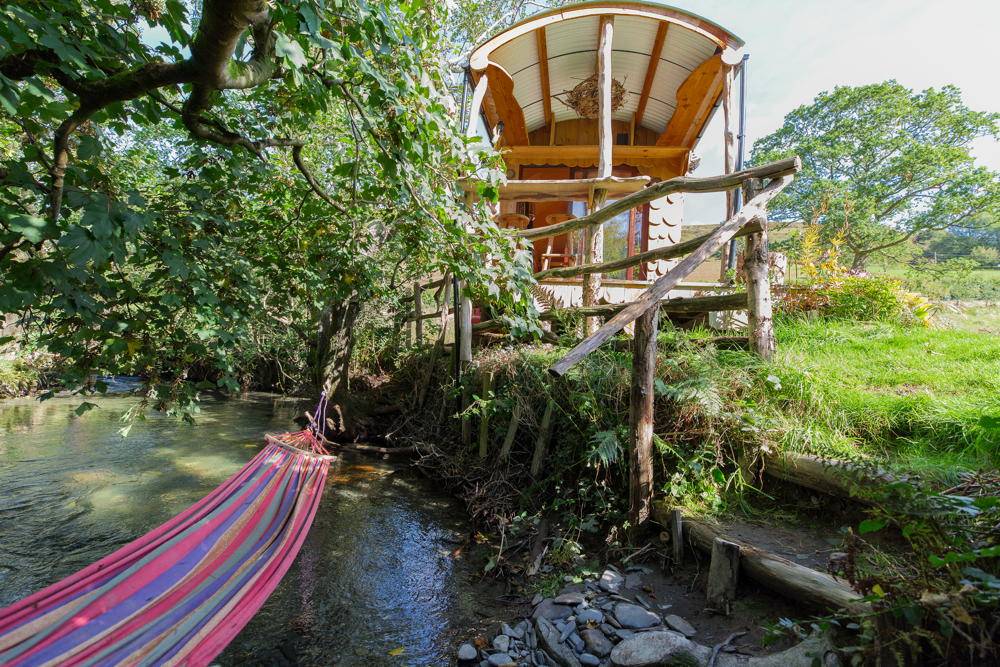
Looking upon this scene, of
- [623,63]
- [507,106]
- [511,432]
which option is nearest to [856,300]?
[511,432]

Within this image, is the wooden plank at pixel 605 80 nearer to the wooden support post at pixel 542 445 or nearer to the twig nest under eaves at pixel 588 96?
the twig nest under eaves at pixel 588 96

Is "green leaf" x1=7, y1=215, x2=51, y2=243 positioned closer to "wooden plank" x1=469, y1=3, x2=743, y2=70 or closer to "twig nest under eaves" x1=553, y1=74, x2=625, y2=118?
"wooden plank" x1=469, y1=3, x2=743, y2=70

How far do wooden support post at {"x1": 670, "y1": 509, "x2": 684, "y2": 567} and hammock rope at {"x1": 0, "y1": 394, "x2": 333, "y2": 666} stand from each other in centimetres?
204

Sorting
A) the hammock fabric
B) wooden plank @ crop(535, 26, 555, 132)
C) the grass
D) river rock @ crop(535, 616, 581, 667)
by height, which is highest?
wooden plank @ crop(535, 26, 555, 132)

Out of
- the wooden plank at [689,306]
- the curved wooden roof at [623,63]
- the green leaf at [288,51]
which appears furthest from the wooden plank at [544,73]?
the green leaf at [288,51]

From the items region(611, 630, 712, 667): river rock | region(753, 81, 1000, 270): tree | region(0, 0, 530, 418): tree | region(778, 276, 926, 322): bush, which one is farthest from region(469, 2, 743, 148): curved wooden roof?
region(753, 81, 1000, 270): tree

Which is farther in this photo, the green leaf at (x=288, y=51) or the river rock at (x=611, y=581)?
the river rock at (x=611, y=581)

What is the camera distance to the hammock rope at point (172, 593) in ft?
5.87

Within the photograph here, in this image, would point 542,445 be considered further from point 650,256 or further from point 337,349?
point 337,349

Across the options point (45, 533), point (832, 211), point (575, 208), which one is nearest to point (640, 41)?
point (575, 208)

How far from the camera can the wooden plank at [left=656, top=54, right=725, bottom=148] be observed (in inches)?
246

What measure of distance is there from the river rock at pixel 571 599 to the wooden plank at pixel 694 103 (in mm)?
5812

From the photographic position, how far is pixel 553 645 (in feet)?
7.50

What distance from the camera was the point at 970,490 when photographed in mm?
1757
